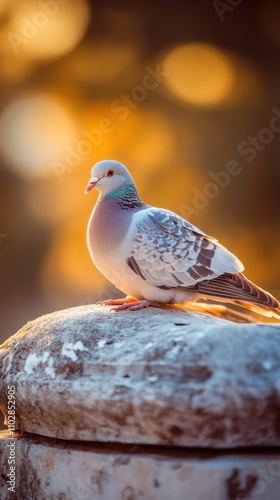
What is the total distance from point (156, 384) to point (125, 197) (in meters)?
1.33

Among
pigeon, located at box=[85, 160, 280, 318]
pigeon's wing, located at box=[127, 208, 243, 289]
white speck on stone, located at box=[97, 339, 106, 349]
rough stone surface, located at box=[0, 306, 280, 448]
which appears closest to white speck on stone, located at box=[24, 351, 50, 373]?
rough stone surface, located at box=[0, 306, 280, 448]

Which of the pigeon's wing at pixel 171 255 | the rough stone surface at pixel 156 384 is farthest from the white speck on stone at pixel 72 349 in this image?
the pigeon's wing at pixel 171 255

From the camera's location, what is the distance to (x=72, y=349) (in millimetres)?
2553

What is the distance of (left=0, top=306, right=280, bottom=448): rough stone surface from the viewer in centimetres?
222

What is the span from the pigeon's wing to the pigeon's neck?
0.30 feet

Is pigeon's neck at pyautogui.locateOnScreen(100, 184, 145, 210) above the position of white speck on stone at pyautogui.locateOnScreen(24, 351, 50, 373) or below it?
above

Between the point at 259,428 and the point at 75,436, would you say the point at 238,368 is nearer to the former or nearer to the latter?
the point at 259,428

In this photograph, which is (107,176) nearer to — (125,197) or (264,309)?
(125,197)

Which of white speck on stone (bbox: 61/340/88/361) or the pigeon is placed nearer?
white speck on stone (bbox: 61/340/88/361)

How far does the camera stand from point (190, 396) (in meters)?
2.24

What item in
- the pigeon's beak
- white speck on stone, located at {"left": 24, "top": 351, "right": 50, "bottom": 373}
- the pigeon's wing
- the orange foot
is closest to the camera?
white speck on stone, located at {"left": 24, "top": 351, "right": 50, "bottom": 373}

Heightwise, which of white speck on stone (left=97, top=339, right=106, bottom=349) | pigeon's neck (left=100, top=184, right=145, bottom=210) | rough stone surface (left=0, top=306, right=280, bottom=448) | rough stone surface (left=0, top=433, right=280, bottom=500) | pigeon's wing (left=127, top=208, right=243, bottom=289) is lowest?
rough stone surface (left=0, top=433, right=280, bottom=500)

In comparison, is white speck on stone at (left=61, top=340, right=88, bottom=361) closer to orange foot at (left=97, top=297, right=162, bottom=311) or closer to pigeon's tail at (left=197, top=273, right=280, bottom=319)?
orange foot at (left=97, top=297, right=162, bottom=311)

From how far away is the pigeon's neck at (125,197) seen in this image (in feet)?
11.0
